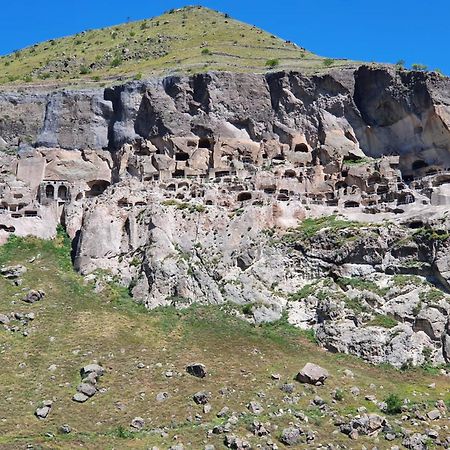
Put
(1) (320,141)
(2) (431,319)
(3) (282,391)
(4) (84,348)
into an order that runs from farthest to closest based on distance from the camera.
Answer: (1) (320,141)
(2) (431,319)
(4) (84,348)
(3) (282,391)

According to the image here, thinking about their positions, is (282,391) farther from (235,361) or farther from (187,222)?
(187,222)

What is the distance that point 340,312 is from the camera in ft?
150

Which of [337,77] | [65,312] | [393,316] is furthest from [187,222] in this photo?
[337,77]

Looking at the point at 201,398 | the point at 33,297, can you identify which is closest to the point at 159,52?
the point at 33,297

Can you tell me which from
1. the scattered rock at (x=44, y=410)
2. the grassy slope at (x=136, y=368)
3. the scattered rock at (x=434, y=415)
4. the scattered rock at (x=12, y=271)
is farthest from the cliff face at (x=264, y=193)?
the scattered rock at (x=44, y=410)

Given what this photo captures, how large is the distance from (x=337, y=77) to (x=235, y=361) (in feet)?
108

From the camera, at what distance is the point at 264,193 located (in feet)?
185

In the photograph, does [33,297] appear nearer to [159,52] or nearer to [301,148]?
[301,148]

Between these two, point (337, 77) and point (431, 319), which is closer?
point (431, 319)

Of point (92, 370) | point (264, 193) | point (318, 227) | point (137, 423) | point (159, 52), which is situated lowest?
point (137, 423)

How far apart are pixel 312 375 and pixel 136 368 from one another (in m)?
10.1

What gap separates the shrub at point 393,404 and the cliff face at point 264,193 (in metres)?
5.14

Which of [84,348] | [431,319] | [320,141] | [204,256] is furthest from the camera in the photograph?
[320,141]

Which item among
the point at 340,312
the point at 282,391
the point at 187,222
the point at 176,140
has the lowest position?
the point at 282,391
